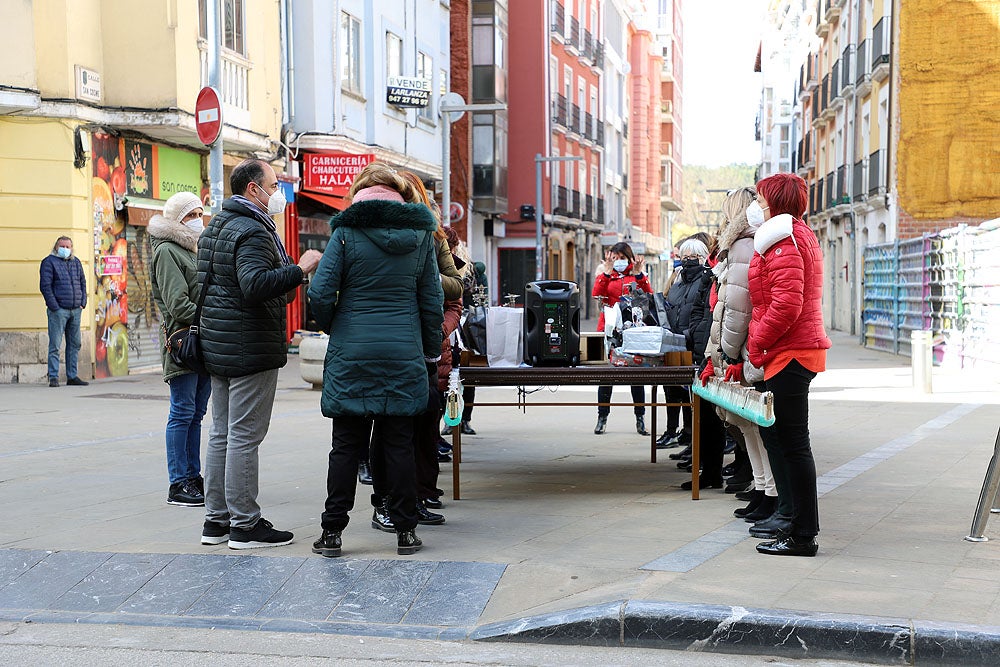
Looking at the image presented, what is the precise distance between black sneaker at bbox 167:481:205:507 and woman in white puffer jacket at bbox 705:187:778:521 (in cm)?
325

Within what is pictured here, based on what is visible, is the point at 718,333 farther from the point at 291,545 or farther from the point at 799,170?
the point at 799,170

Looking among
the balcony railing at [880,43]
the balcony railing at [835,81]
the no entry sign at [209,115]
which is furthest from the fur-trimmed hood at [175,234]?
Answer: the balcony railing at [835,81]

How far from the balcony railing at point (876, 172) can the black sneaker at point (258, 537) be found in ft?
93.9

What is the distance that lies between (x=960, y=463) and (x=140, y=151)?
13798 millimetres

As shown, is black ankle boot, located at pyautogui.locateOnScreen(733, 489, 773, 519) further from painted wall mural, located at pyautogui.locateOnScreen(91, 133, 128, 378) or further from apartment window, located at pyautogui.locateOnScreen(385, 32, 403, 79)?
apartment window, located at pyautogui.locateOnScreen(385, 32, 403, 79)

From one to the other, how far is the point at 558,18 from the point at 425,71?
70.2 feet

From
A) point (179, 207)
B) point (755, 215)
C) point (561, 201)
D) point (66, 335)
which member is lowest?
point (66, 335)

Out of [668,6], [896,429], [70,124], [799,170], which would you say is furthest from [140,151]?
[668,6]

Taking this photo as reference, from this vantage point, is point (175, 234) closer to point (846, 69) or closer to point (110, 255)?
point (110, 255)

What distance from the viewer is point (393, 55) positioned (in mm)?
29469

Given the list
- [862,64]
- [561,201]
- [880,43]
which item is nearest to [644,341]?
[880,43]

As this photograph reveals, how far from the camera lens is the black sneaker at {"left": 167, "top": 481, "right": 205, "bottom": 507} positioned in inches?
308

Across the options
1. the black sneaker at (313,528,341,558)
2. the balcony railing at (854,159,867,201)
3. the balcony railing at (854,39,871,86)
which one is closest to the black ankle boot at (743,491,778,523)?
the black sneaker at (313,528,341,558)

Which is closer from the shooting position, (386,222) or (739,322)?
(386,222)
